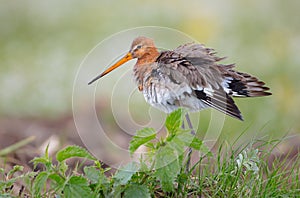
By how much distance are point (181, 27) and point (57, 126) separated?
3533mm

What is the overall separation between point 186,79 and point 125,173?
0.67 metres

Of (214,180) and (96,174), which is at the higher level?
(96,174)

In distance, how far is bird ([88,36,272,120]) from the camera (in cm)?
396

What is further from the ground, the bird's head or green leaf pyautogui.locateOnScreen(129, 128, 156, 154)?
the bird's head

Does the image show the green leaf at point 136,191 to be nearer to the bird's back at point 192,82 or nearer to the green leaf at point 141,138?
the green leaf at point 141,138

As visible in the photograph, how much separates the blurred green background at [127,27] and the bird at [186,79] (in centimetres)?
311

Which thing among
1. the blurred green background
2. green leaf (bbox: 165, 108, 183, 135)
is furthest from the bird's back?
the blurred green background

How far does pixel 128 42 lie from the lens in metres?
4.12

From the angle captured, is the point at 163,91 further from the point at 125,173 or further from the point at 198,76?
the point at 125,173

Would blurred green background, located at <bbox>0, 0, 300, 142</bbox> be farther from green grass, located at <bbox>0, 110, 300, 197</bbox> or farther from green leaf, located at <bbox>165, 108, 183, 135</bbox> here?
green leaf, located at <bbox>165, 108, 183, 135</bbox>

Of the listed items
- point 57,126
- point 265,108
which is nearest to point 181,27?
point 265,108

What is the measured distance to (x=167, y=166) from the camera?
144 inches

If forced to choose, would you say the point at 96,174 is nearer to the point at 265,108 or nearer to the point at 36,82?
the point at 265,108

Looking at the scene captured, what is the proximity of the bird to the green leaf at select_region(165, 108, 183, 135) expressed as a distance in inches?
8.8
